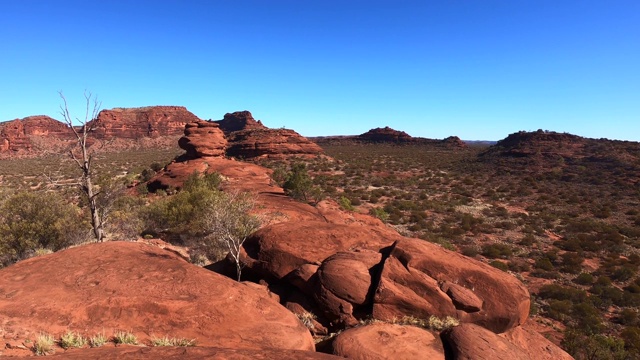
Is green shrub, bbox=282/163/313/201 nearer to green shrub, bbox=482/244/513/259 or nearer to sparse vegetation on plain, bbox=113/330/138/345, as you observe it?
green shrub, bbox=482/244/513/259

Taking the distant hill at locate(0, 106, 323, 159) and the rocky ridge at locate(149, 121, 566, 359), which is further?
the distant hill at locate(0, 106, 323, 159)

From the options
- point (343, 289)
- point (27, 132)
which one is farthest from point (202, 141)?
point (27, 132)

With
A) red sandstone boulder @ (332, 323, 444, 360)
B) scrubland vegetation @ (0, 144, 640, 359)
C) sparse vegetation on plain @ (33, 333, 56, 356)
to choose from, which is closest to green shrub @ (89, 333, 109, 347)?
scrubland vegetation @ (0, 144, 640, 359)

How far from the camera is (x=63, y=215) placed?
15.2m

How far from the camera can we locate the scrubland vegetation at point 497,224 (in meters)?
13.5

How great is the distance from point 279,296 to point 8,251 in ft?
39.6

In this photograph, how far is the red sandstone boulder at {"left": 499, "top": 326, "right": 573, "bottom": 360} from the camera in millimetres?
8469

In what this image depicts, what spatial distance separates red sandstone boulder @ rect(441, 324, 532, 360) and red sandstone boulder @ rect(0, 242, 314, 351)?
3119 millimetres

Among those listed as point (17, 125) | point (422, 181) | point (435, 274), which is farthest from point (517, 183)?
point (17, 125)

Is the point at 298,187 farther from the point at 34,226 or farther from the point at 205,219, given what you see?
the point at 34,226

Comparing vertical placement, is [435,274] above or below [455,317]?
above

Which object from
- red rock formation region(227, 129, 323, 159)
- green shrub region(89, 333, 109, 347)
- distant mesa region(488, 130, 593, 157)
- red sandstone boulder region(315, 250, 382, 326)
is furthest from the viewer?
distant mesa region(488, 130, 593, 157)

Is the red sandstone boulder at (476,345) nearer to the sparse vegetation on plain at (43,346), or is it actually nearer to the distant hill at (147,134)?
the sparse vegetation on plain at (43,346)

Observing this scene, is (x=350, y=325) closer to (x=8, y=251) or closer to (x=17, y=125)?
(x=8, y=251)
